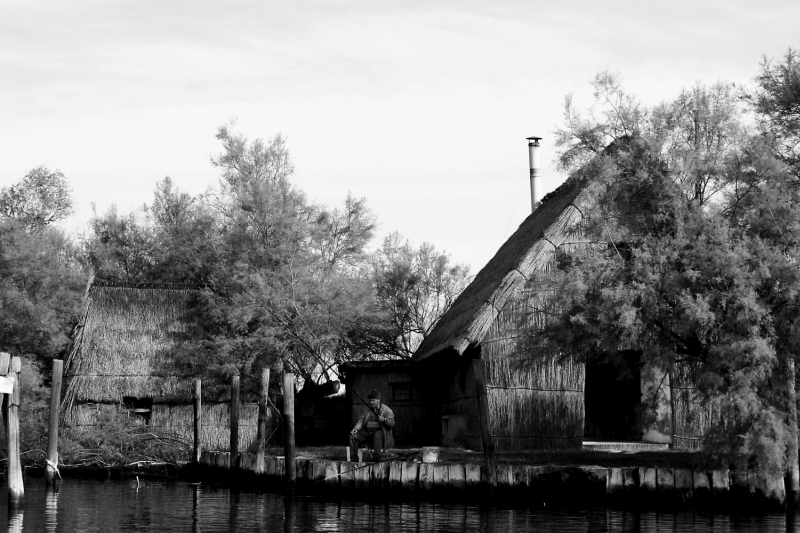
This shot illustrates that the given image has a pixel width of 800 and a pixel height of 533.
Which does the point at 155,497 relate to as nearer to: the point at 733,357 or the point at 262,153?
the point at 733,357

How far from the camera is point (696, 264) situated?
20.6m

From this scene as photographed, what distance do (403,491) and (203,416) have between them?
15628 millimetres

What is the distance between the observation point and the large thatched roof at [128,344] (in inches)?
1377

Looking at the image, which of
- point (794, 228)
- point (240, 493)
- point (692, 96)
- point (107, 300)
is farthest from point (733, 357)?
point (107, 300)

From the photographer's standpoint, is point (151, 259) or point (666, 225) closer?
point (666, 225)

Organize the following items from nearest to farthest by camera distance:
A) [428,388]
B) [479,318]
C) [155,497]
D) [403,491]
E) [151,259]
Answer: [403,491] < [155,497] < [479,318] < [428,388] < [151,259]

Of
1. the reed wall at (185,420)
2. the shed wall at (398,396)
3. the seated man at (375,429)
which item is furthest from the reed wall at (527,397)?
the reed wall at (185,420)

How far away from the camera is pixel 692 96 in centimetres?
2195

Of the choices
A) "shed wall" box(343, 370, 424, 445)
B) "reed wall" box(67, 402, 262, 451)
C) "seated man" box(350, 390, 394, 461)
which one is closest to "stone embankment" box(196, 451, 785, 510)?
"seated man" box(350, 390, 394, 461)

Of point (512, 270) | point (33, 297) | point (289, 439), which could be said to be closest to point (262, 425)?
point (289, 439)

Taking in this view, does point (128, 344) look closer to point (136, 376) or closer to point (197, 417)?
point (136, 376)

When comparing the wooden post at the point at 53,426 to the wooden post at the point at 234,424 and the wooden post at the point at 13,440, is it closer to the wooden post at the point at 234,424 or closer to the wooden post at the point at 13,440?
the wooden post at the point at 234,424

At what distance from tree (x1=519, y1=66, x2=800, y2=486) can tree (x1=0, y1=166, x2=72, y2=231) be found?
31524 millimetres

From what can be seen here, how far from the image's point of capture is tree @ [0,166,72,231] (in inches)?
1863
